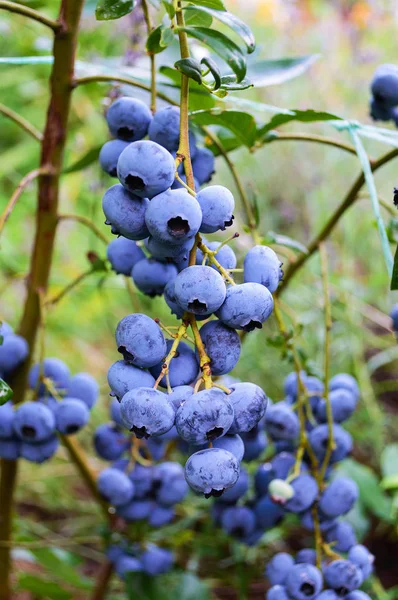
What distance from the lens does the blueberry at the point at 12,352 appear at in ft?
2.84

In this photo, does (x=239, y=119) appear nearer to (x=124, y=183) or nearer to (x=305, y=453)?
(x=124, y=183)

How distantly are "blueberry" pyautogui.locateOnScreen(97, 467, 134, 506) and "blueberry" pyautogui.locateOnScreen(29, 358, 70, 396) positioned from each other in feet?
0.55

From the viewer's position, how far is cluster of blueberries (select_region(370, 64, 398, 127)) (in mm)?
848

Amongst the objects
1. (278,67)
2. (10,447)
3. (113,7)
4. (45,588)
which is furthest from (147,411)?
(45,588)

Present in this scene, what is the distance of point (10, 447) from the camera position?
88cm

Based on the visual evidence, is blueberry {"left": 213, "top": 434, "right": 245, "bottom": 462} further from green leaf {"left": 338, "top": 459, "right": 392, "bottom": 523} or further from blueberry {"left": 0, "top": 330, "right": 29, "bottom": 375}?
green leaf {"left": 338, "top": 459, "right": 392, "bottom": 523}

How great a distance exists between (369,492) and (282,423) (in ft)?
2.06

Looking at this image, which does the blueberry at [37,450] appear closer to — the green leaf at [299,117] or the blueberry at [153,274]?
the blueberry at [153,274]

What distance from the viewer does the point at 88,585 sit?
128cm

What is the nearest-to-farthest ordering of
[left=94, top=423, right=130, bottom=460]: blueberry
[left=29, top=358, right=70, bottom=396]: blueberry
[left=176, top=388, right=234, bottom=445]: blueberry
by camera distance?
[left=176, top=388, right=234, bottom=445]: blueberry < [left=29, top=358, right=70, bottom=396]: blueberry < [left=94, top=423, right=130, bottom=460]: blueberry

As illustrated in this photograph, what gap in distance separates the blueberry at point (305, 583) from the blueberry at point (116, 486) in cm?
32

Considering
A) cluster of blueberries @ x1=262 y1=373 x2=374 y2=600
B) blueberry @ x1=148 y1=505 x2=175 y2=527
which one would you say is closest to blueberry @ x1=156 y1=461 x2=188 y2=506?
blueberry @ x1=148 y1=505 x2=175 y2=527

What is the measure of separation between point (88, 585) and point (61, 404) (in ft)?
1.96

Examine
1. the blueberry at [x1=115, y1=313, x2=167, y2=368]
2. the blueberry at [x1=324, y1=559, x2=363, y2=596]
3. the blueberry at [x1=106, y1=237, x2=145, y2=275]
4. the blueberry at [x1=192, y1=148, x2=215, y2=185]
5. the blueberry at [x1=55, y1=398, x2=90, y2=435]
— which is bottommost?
the blueberry at [x1=324, y1=559, x2=363, y2=596]
